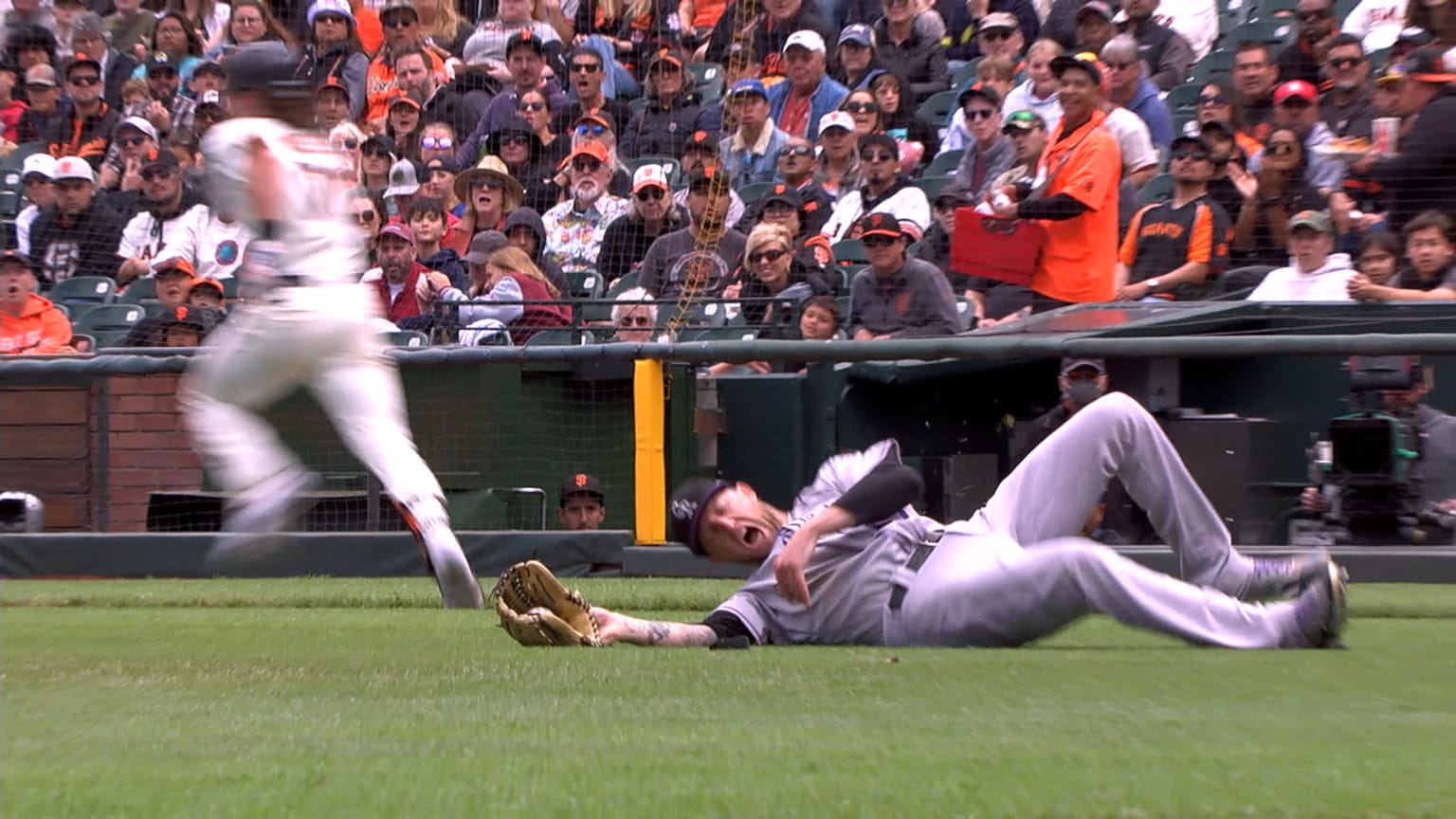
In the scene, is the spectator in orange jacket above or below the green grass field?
above

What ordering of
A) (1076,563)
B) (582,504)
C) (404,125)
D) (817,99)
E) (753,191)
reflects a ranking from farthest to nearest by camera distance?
(404,125)
(817,99)
(753,191)
(582,504)
(1076,563)

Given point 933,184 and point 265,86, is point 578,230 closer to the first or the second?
point 933,184

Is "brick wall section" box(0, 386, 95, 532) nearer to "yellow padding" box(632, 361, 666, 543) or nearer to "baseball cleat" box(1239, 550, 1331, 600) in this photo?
"yellow padding" box(632, 361, 666, 543)

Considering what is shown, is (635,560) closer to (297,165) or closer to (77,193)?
(297,165)

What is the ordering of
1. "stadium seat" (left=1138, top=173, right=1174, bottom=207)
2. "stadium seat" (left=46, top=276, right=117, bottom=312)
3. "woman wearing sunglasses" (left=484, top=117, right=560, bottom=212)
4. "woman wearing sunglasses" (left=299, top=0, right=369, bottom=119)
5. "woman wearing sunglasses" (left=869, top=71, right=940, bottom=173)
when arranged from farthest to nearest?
"woman wearing sunglasses" (left=299, top=0, right=369, bottom=119)
"woman wearing sunglasses" (left=869, top=71, right=940, bottom=173)
"woman wearing sunglasses" (left=484, top=117, right=560, bottom=212)
"stadium seat" (left=46, top=276, right=117, bottom=312)
"stadium seat" (left=1138, top=173, right=1174, bottom=207)

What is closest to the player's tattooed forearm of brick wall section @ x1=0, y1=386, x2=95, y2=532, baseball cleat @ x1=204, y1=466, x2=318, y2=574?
baseball cleat @ x1=204, y1=466, x2=318, y2=574

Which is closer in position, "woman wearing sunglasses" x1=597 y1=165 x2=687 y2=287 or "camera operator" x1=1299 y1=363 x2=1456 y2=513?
"camera operator" x1=1299 y1=363 x2=1456 y2=513

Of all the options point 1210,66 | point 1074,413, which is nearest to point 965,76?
point 1210,66
